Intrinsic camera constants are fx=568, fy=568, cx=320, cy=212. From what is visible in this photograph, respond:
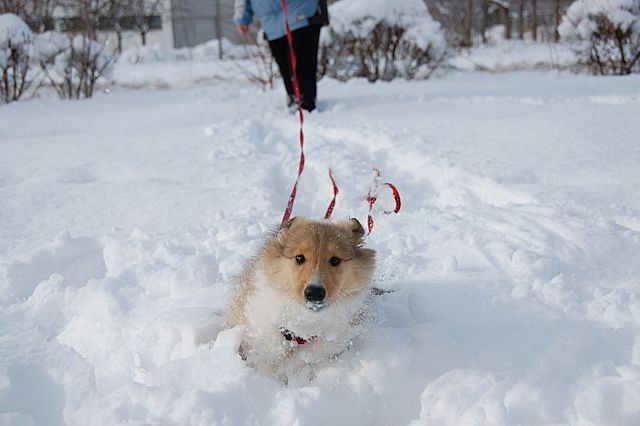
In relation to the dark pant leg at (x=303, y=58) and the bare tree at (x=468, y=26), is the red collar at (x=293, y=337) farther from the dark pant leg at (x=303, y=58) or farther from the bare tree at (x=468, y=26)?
the bare tree at (x=468, y=26)

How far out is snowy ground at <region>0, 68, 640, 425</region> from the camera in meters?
2.21

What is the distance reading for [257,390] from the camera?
230 centimetres

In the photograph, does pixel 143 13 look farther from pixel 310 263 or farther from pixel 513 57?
pixel 310 263

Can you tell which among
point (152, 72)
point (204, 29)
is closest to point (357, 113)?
point (152, 72)

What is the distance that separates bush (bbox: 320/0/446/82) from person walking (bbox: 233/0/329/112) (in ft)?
14.6

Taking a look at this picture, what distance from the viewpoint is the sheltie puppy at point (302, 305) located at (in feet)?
8.00

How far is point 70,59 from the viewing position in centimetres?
996

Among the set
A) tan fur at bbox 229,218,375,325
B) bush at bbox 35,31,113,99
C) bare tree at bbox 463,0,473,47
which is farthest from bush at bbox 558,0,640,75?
bare tree at bbox 463,0,473,47

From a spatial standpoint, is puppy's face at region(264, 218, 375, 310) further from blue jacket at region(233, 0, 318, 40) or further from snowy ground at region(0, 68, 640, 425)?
blue jacket at region(233, 0, 318, 40)

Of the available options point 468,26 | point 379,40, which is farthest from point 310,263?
point 468,26

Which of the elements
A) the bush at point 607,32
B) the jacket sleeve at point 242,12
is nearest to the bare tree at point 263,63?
the jacket sleeve at point 242,12

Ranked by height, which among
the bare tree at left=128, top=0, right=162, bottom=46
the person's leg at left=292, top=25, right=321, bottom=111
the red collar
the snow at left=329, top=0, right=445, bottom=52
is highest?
the bare tree at left=128, top=0, right=162, bottom=46

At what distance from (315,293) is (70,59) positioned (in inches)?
367

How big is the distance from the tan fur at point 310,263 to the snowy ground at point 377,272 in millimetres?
261
